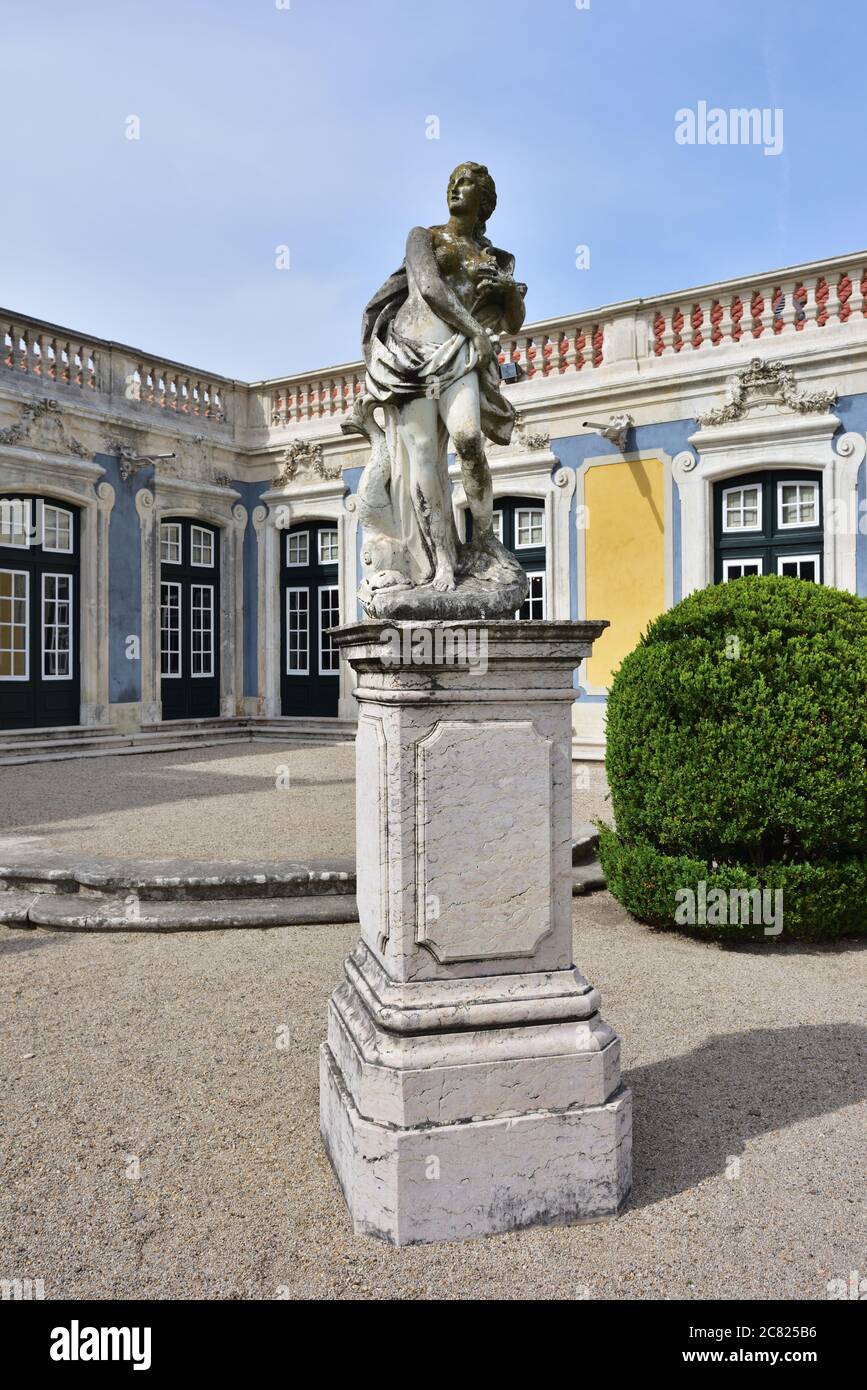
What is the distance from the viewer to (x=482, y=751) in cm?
256

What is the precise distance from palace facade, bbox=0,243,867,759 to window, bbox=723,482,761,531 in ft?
0.08

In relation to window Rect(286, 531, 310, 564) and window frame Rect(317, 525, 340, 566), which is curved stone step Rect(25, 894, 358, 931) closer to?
window frame Rect(317, 525, 340, 566)

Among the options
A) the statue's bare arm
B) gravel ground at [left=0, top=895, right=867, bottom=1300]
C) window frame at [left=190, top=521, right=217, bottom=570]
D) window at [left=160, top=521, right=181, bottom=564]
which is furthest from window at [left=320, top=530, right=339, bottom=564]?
the statue's bare arm

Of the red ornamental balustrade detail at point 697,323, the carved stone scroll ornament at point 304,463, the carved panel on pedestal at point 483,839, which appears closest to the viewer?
the carved panel on pedestal at point 483,839

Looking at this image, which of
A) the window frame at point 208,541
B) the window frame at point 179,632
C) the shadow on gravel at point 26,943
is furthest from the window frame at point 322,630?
the shadow on gravel at point 26,943

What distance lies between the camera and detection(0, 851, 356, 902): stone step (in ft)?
17.2

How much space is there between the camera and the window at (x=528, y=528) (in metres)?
12.6

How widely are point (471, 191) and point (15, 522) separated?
1043cm

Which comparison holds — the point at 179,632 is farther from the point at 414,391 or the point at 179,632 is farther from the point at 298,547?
the point at 414,391

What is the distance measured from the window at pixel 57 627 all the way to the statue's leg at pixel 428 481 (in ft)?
34.4

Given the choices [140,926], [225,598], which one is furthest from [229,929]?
[225,598]

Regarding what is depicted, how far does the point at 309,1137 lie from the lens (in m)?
2.86

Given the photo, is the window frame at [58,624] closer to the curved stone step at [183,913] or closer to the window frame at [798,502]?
the curved stone step at [183,913]

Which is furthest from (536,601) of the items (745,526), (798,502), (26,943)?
(26,943)
